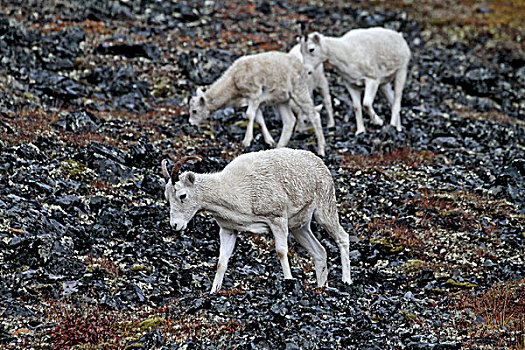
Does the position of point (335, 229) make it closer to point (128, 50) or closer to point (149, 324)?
point (149, 324)

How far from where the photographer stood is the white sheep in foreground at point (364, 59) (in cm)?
2297

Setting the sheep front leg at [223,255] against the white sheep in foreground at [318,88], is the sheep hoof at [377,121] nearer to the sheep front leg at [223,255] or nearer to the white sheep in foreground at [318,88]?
the white sheep in foreground at [318,88]

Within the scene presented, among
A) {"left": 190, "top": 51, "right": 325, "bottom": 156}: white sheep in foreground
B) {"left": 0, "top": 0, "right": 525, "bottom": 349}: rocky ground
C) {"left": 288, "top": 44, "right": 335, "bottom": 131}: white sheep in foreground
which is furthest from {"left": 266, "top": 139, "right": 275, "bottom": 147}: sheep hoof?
{"left": 288, "top": 44, "right": 335, "bottom": 131}: white sheep in foreground

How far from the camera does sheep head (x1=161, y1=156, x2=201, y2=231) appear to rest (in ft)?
40.5

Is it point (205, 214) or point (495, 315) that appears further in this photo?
point (205, 214)

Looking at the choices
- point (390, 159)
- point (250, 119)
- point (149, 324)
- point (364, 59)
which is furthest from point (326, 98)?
point (149, 324)

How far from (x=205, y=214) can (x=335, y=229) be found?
3.76 m

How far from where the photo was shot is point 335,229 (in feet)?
45.5

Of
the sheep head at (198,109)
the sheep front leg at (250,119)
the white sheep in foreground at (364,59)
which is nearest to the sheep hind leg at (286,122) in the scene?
the sheep front leg at (250,119)

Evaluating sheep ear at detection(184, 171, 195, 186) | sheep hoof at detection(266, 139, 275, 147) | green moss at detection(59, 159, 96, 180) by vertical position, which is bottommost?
sheep hoof at detection(266, 139, 275, 147)

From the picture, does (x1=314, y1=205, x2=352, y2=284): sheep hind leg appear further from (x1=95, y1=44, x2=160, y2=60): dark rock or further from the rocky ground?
(x1=95, y1=44, x2=160, y2=60): dark rock

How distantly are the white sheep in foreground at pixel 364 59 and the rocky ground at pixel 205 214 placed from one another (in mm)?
1183

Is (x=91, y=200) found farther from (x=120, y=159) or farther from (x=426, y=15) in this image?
(x=426, y=15)

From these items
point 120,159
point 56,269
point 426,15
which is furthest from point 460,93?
point 56,269
